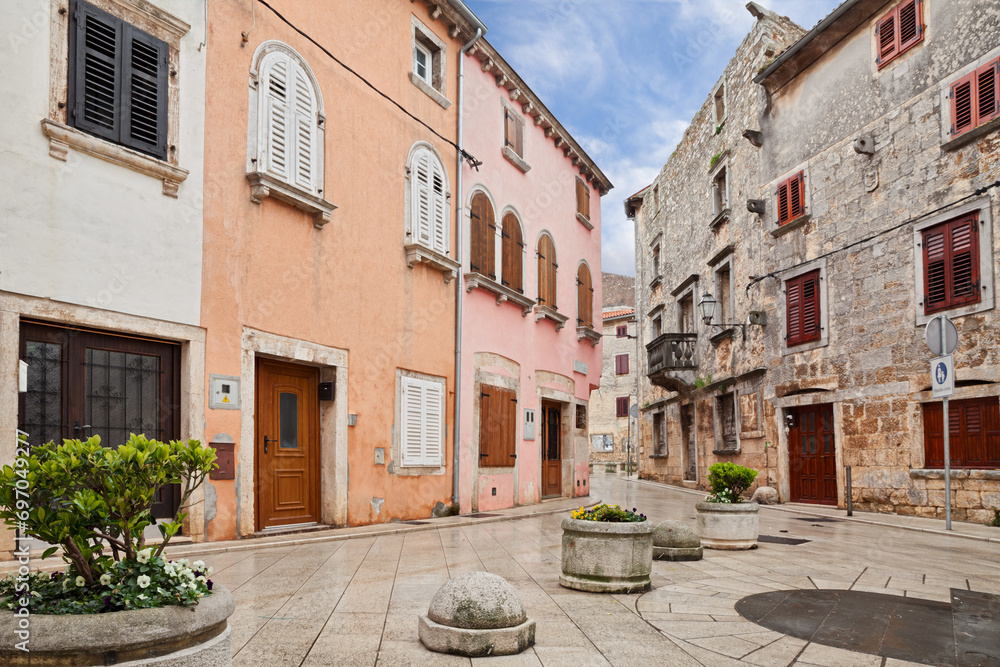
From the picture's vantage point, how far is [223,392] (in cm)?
872

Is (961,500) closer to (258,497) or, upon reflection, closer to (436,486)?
(436,486)

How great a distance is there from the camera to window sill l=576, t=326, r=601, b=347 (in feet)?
64.8

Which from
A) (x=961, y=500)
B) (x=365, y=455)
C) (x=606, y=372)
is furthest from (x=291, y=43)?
(x=606, y=372)

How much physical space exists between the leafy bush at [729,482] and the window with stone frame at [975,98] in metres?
7.78

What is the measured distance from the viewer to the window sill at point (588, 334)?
1975cm

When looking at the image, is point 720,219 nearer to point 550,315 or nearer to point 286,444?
point 550,315

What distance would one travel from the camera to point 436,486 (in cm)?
1288

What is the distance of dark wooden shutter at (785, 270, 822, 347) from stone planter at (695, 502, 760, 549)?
8.75 meters

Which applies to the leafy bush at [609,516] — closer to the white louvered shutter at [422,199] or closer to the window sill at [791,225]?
the white louvered shutter at [422,199]

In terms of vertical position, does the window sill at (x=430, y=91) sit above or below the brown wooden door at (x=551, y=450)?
above

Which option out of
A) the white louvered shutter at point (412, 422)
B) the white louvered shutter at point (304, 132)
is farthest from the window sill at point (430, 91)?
the white louvered shutter at point (412, 422)

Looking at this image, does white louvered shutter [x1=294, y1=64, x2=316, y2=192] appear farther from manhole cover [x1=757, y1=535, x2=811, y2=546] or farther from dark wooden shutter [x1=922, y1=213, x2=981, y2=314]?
dark wooden shutter [x1=922, y1=213, x2=981, y2=314]

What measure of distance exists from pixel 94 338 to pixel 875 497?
A: 13.6 m

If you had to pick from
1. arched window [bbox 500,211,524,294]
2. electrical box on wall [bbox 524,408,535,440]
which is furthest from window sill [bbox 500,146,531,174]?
electrical box on wall [bbox 524,408,535,440]
